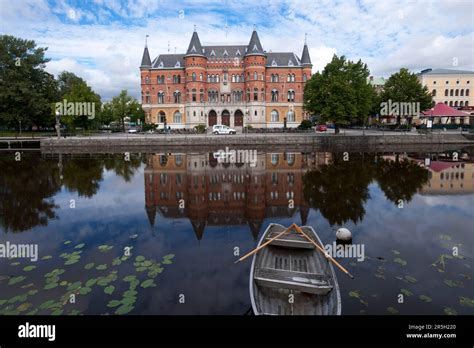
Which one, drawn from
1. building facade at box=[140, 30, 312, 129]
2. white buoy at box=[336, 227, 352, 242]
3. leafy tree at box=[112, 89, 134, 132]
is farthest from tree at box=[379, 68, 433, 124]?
leafy tree at box=[112, 89, 134, 132]

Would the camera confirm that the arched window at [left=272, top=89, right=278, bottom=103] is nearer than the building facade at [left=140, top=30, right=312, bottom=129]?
No

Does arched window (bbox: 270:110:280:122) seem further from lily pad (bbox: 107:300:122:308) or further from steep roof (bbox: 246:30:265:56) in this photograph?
lily pad (bbox: 107:300:122:308)

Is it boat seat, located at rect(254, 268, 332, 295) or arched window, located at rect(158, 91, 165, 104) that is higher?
arched window, located at rect(158, 91, 165, 104)

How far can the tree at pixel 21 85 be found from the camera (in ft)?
184

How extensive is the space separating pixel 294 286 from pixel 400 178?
20081mm

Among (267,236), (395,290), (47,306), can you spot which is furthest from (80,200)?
(395,290)

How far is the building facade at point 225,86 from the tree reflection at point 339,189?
39871 mm

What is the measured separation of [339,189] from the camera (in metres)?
20.0

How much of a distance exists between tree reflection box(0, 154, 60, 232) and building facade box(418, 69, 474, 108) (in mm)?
90038

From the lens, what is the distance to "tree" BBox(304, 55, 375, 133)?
42.8 m

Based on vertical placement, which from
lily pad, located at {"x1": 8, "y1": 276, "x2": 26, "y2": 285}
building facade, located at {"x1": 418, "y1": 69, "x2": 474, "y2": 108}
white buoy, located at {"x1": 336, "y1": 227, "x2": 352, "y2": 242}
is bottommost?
lily pad, located at {"x1": 8, "y1": 276, "x2": 26, "y2": 285}

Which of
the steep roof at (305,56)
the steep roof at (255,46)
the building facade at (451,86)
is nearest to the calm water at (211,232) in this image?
the steep roof at (255,46)

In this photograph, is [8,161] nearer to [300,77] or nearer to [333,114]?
[333,114]

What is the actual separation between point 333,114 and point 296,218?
33.0 m
